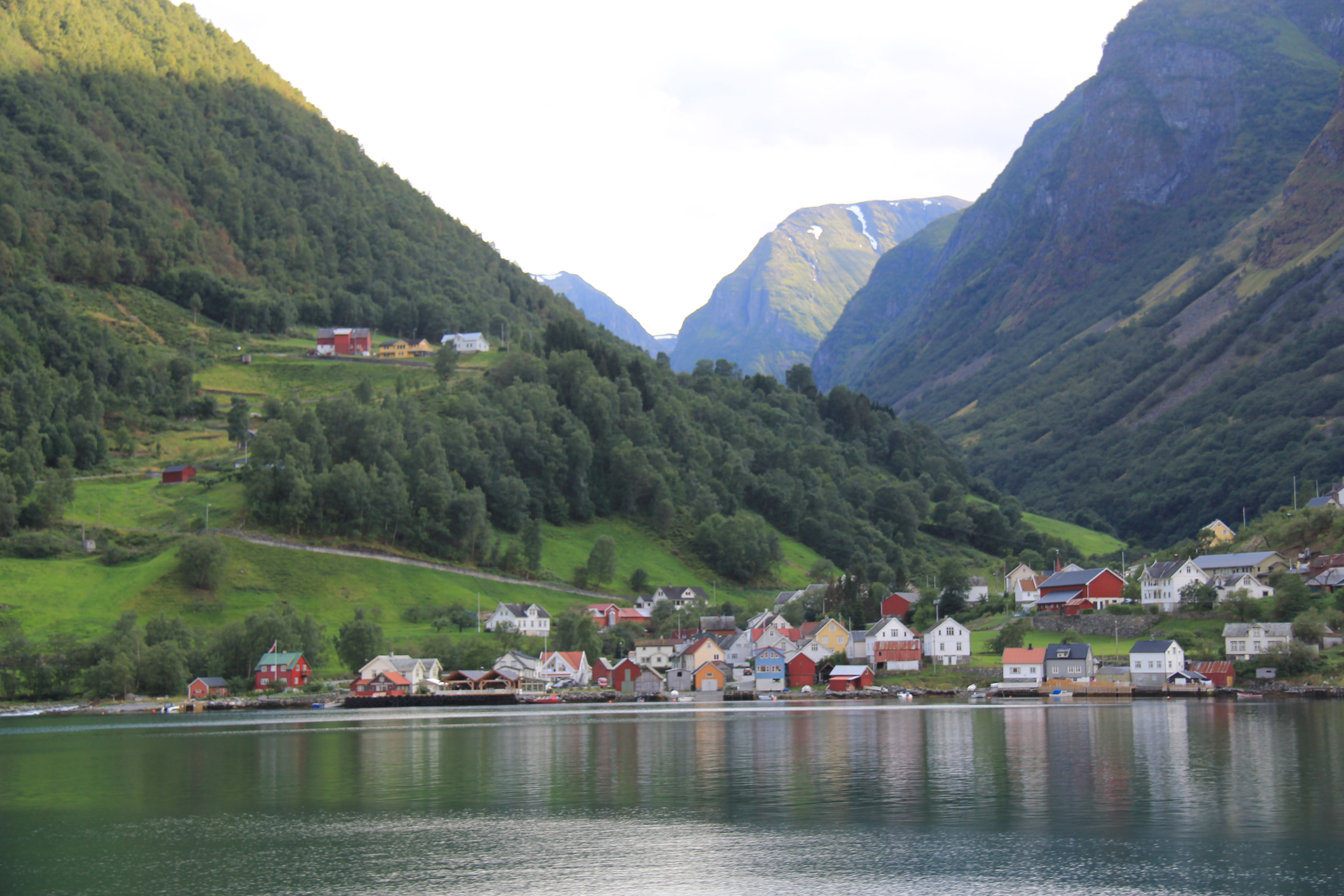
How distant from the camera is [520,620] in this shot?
132 meters

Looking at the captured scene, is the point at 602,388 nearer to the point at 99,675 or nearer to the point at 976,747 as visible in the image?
the point at 99,675

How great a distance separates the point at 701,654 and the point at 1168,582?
45.3 metres

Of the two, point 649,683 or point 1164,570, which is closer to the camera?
point 1164,570

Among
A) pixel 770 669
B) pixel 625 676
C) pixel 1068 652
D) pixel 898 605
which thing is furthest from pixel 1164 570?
pixel 625 676

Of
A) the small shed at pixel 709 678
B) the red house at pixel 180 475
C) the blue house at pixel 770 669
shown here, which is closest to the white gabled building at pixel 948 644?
the blue house at pixel 770 669

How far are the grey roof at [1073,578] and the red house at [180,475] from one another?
9660 centimetres

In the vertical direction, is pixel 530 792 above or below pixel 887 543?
below

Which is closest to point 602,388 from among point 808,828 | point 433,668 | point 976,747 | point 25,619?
point 433,668

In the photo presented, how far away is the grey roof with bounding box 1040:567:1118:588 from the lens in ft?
374

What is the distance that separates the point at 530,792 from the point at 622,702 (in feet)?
226

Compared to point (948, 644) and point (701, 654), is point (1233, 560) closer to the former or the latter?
point (948, 644)

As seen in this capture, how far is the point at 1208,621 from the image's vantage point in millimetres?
100062

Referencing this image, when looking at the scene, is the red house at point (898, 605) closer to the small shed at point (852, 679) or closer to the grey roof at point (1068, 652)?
the small shed at point (852, 679)

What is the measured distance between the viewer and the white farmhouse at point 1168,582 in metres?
108
